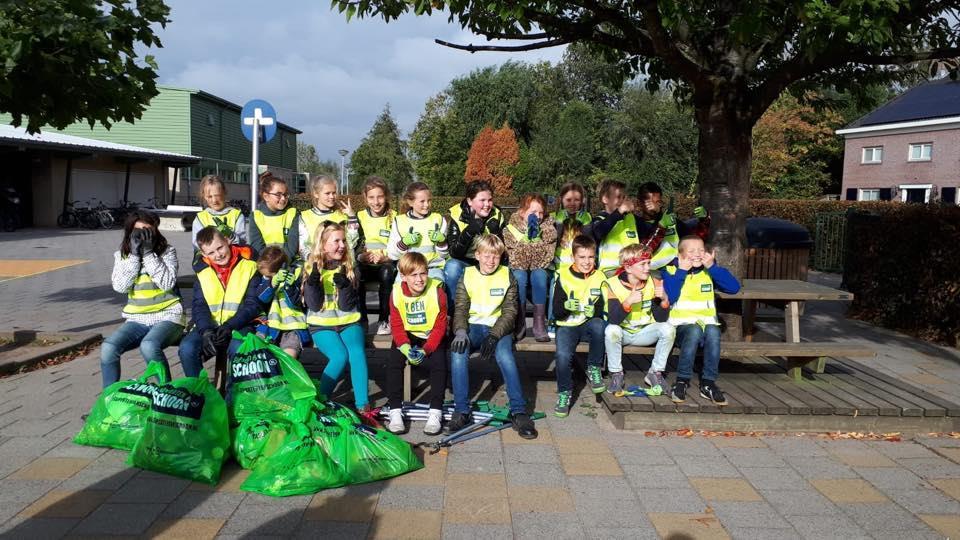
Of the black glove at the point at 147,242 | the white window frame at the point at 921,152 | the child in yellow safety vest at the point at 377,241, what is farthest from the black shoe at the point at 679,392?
the white window frame at the point at 921,152

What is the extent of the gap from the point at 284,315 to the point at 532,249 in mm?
2042

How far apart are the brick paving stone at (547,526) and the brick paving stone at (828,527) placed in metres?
1.10

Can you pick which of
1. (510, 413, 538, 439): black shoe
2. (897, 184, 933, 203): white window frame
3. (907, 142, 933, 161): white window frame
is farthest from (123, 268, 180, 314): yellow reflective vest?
(907, 142, 933, 161): white window frame

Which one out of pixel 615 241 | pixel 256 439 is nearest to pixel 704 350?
pixel 615 241

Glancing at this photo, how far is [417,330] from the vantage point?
16.8 ft

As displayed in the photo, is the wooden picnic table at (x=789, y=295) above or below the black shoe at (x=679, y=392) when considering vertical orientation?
above

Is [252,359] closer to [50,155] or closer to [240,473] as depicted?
[240,473]

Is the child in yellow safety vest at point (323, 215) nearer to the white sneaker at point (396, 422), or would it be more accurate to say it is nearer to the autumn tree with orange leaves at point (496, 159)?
the white sneaker at point (396, 422)

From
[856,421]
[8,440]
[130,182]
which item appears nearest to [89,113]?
[8,440]

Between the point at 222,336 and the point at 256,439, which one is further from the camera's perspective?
the point at 222,336

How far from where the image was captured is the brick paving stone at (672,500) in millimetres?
3738

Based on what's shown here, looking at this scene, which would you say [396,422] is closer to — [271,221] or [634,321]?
[634,321]

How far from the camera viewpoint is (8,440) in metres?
4.54

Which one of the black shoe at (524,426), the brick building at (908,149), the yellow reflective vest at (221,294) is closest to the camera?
the black shoe at (524,426)
